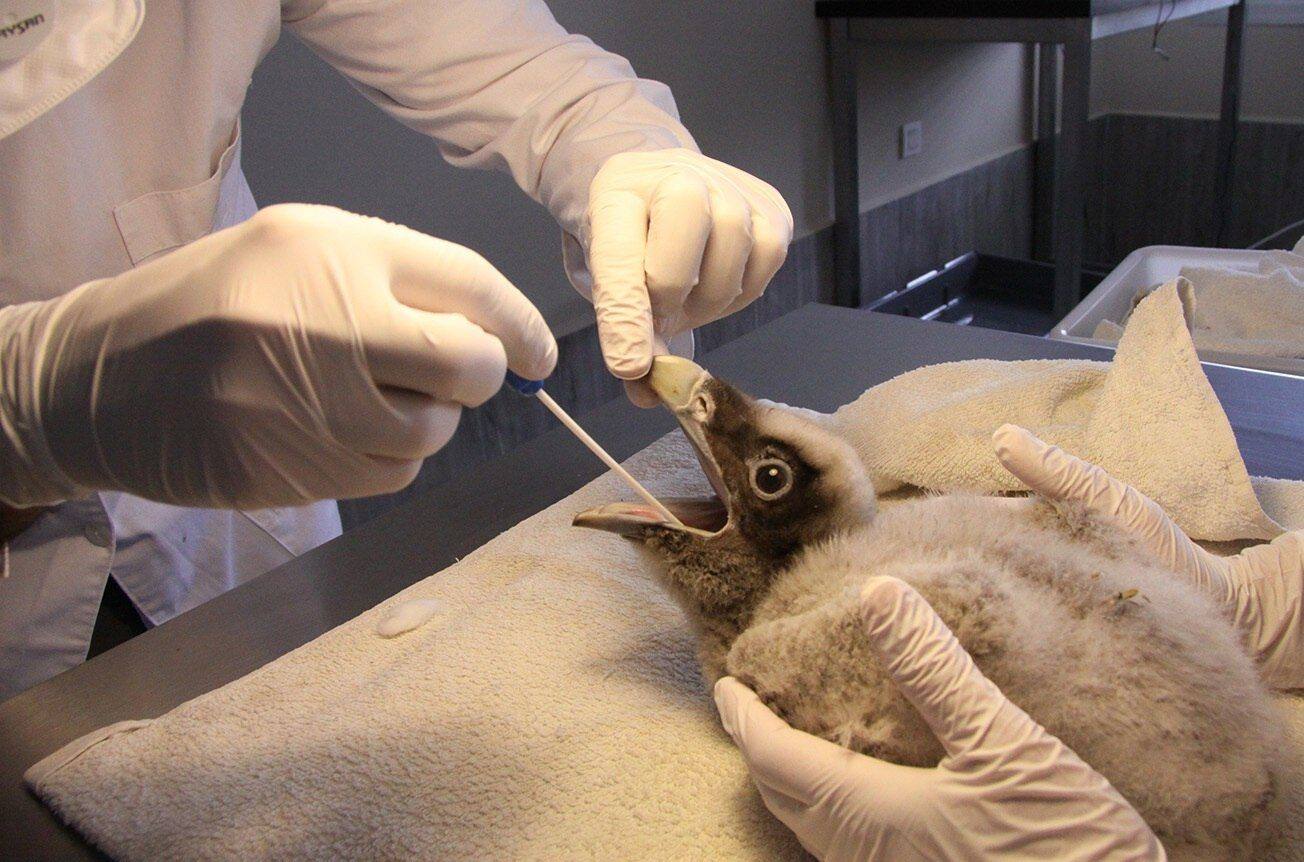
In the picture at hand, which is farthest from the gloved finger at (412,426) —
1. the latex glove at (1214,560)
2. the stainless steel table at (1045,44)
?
the stainless steel table at (1045,44)

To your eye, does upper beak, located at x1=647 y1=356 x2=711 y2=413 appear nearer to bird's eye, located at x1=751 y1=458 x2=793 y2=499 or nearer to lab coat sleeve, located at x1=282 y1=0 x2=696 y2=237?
bird's eye, located at x1=751 y1=458 x2=793 y2=499

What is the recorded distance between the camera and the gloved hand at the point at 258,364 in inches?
30.6

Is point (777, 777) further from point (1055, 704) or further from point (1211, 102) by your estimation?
point (1211, 102)

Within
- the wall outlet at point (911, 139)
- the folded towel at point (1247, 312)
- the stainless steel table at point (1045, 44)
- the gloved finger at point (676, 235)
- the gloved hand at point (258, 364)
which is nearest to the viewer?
the gloved hand at point (258, 364)

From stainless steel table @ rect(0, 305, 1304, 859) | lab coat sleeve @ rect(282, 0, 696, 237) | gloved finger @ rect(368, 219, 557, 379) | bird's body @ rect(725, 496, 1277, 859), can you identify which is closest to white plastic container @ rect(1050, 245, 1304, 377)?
stainless steel table @ rect(0, 305, 1304, 859)

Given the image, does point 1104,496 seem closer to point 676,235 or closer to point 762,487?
point 762,487

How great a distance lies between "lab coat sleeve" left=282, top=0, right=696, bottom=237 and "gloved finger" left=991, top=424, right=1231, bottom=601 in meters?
0.74

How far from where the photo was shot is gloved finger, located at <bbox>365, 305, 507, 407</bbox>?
79 cm

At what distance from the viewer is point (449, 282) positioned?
2.77ft

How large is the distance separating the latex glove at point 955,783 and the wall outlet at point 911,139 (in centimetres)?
360

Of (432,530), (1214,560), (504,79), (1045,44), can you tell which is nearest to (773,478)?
(1214,560)

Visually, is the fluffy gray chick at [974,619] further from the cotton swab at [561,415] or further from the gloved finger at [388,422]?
the gloved finger at [388,422]

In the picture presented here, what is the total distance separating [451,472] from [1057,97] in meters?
3.62

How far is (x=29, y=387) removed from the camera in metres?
0.84
